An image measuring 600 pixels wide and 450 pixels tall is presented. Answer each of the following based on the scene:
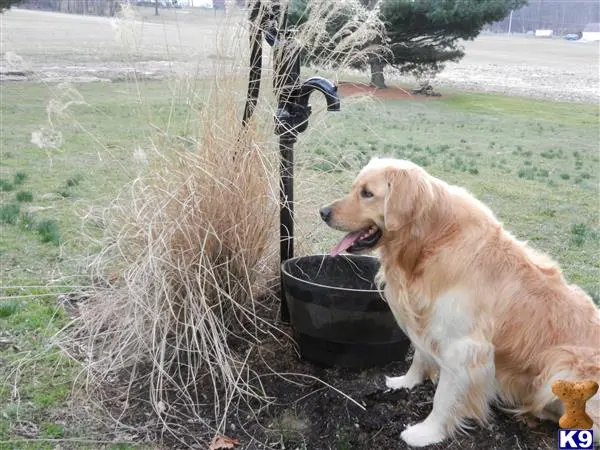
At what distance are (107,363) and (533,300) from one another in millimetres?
2155

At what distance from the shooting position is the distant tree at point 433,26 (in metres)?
19.7

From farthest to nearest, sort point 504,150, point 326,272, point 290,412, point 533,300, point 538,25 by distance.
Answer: point 538,25
point 504,150
point 326,272
point 290,412
point 533,300

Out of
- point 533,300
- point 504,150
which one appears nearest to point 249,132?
point 533,300

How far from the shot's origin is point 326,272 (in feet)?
11.9

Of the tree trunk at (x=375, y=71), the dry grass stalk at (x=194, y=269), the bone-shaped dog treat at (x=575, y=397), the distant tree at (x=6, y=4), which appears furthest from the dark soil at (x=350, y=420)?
the distant tree at (x=6, y=4)

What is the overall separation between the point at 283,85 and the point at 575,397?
6.74ft

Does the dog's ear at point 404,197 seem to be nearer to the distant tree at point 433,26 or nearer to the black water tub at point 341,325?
the black water tub at point 341,325

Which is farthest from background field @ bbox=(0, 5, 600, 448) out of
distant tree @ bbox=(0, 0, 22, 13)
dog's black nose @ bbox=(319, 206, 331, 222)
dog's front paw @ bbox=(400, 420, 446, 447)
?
distant tree @ bbox=(0, 0, 22, 13)

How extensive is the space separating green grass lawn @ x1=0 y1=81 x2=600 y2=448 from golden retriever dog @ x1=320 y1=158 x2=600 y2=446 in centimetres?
98

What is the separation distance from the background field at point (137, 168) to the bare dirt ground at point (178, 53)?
0.06 ft

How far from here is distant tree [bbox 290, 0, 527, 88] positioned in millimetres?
19672

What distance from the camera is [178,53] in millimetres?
3473

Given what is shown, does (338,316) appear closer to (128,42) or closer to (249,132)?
(249,132)

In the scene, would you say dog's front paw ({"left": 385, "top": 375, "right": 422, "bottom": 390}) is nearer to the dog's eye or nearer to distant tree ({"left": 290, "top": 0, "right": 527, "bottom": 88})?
the dog's eye
